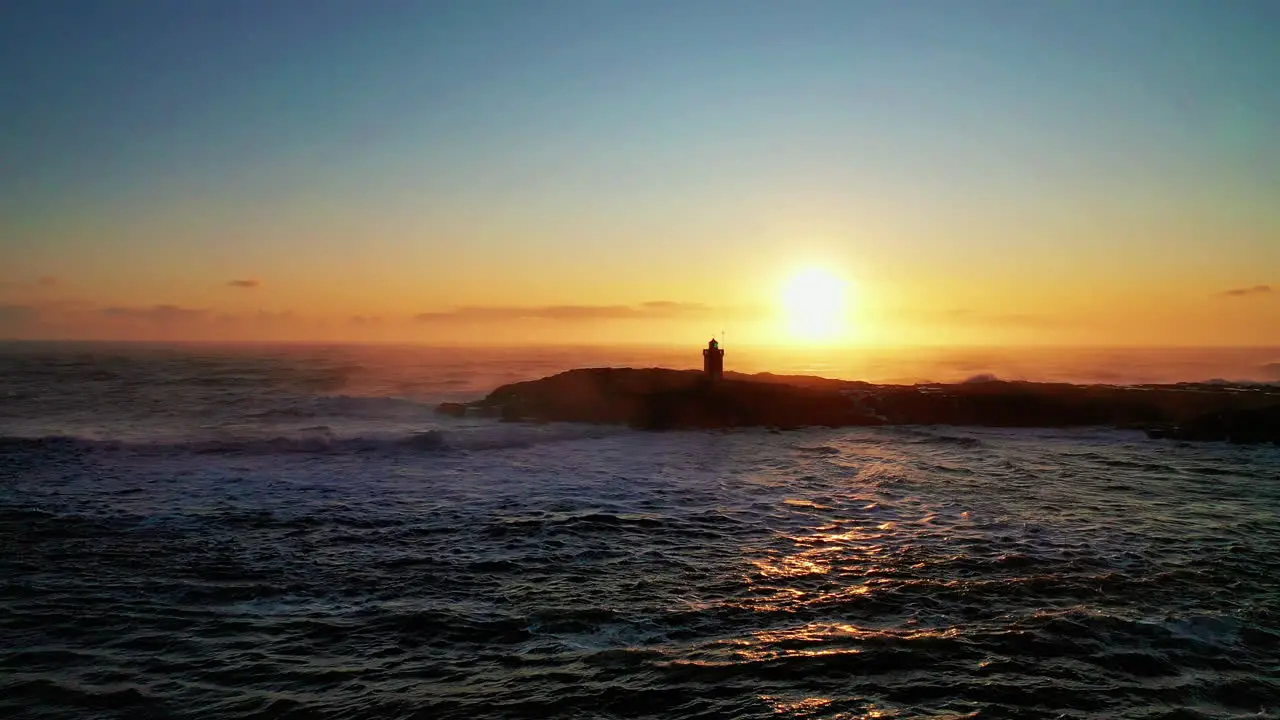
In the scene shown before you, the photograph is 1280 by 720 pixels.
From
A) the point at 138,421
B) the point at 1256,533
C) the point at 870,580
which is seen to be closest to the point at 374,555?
the point at 870,580

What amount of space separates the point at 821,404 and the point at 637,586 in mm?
33021

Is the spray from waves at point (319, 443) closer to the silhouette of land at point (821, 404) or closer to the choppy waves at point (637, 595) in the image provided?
the silhouette of land at point (821, 404)

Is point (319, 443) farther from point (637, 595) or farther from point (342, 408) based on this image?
point (637, 595)

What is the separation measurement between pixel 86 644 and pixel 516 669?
7515 mm

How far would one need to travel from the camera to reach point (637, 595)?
14508 millimetres

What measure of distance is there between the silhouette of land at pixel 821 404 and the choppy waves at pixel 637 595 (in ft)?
54.7

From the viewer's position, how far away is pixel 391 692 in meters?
10.5

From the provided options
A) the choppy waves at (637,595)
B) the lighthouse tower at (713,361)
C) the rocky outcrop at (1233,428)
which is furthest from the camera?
the lighthouse tower at (713,361)

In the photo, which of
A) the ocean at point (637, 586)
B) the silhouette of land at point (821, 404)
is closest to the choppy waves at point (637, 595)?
the ocean at point (637, 586)

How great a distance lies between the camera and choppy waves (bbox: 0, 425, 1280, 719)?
1048 centimetres

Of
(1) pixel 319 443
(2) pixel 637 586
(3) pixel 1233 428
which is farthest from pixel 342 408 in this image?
(3) pixel 1233 428

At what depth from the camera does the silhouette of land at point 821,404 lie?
1725 inches

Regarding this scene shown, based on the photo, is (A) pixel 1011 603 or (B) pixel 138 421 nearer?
(A) pixel 1011 603

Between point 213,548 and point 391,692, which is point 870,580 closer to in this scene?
point 391,692
